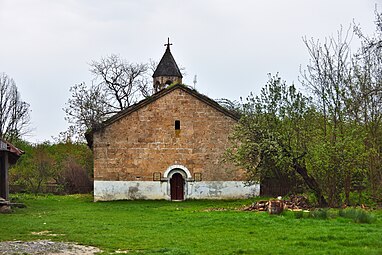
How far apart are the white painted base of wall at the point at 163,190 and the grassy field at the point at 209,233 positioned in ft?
39.5

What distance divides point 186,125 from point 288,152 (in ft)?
37.5

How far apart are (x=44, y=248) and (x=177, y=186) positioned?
21.8 m

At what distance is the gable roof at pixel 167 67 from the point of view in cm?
4175

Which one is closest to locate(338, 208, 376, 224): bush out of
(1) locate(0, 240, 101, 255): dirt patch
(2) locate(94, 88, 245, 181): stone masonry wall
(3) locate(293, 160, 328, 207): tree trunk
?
(3) locate(293, 160, 328, 207): tree trunk

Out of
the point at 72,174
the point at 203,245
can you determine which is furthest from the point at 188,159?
the point at 203,245

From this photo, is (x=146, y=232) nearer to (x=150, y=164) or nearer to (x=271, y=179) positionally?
(x=271, y=179)

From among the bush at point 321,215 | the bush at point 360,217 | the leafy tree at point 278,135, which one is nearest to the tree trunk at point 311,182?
the leafy tree at point 278,135

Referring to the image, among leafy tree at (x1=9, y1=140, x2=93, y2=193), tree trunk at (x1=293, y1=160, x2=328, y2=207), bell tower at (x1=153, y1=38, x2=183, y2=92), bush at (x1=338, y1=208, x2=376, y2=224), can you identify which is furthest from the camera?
leafy tree at (x1=9, y1=140, x2=93, y2=193)

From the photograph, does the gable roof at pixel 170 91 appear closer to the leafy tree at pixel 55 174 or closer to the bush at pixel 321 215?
the leafy tree at pixel 55 174

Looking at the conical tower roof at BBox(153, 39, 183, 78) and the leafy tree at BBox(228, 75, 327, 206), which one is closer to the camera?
the leafy tree at BBox(228, 75, 327, 206)

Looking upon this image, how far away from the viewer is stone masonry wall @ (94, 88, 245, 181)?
115ft

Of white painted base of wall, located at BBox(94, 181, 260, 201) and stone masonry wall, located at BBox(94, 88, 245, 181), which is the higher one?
stone masonry wall, located at BBox(94, 88, 245, 181)

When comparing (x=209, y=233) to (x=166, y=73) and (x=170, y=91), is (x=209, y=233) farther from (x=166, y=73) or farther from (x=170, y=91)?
(x=166, y=73)

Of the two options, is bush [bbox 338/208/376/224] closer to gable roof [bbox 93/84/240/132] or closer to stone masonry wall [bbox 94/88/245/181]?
stone masonry wall [bbox 94/88/245/181]
